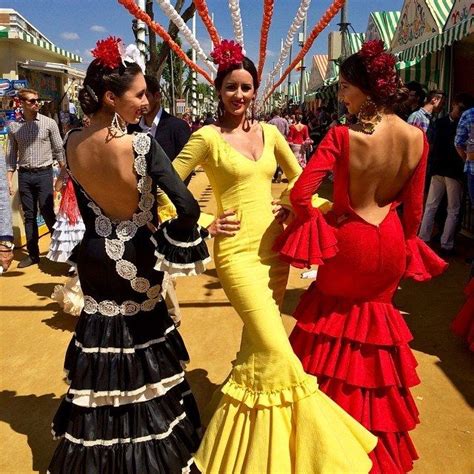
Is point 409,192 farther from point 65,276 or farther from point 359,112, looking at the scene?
point 65,276

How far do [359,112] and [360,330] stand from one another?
1.01 metres

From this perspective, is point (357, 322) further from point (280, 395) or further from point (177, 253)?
point (177, 253)

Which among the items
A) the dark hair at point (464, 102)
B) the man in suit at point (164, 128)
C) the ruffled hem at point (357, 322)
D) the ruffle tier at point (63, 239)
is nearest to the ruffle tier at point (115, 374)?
the ruffled hem at point (357, 322)

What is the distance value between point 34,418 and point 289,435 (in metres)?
1.82

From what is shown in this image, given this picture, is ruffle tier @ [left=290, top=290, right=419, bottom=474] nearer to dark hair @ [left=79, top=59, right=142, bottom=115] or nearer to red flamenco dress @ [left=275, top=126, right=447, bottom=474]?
red flamenco dress @ [left=275, top=126, right=447, bottom=474]

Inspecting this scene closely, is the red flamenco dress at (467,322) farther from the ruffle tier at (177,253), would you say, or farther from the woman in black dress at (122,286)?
the ruffle tier at (177,253)

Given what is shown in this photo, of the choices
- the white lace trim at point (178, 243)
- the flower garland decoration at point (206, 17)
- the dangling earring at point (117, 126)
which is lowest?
the white lace trim at point (178, 243)

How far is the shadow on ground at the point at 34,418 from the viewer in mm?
2870

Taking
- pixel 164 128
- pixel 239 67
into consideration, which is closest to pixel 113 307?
pixel 239 67

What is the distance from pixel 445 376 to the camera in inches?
144

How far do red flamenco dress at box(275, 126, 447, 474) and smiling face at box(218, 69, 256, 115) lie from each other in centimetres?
56

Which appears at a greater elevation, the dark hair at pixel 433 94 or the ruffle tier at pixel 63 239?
the dark hair at pixel 433 94

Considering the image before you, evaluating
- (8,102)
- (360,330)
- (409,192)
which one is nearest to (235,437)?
(360,330)

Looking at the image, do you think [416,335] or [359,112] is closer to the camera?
[359,112]
